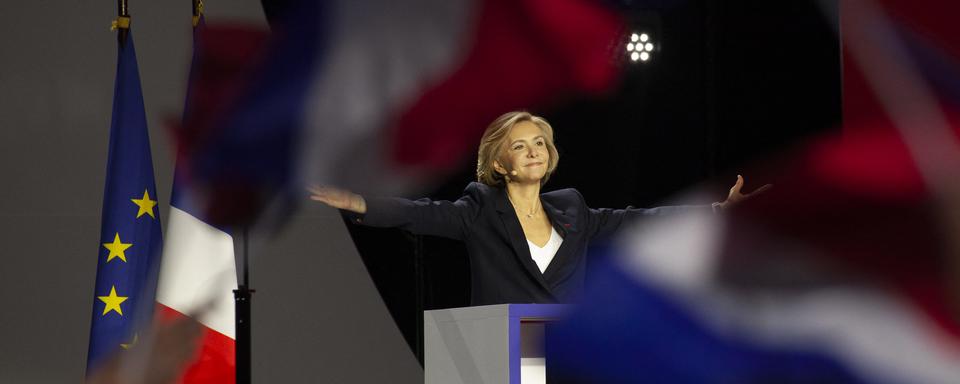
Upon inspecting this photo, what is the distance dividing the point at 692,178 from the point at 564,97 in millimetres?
637

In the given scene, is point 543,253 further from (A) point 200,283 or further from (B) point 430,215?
(A) point 200,283

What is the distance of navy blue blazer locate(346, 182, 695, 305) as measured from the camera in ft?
8.27

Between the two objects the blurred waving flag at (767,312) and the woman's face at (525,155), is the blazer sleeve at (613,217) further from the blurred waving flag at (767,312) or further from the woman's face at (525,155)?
the blurred waving flag at (767,312)

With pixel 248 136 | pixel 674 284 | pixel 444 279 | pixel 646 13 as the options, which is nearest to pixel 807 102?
pixel 646 13

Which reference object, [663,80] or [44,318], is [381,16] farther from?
[44,318]

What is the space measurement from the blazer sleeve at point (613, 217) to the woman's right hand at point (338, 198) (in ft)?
2.14

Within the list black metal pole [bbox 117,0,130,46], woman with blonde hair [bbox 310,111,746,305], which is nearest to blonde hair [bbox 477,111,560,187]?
woman with blonde hair [bbox 310,111,746,305]

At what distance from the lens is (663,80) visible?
429 cm

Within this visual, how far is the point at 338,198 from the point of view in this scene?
2.40m

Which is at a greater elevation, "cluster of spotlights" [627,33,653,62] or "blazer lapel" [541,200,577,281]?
"cluster of spotlights" [627,33,653,62]

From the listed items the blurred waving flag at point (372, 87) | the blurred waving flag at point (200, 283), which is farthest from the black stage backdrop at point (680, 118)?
the blurred waving flag at point (200, 283)

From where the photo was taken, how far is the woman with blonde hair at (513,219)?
2533 millimetres

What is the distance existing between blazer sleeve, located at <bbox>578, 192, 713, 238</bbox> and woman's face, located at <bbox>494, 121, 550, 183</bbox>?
0.59ft

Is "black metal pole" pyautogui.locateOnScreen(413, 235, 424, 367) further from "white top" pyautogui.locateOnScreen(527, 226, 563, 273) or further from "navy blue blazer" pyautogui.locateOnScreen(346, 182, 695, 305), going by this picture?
"white top" pyautogui.locateOnScreen(527, 226, 563, 273)
